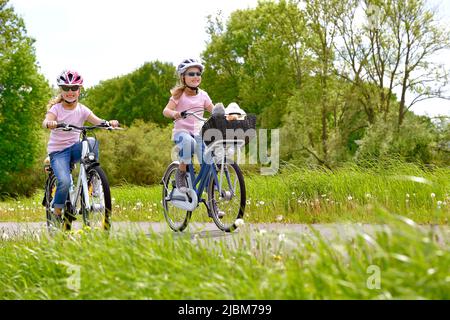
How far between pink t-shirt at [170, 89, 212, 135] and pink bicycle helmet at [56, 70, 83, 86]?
1126mm

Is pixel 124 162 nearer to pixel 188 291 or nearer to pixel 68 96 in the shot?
pixel 68 96

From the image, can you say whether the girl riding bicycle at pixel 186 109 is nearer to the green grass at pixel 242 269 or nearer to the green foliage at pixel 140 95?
the green grass at pixel 242 269

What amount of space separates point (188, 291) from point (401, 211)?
5.09 m

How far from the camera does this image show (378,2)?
31.5 metres

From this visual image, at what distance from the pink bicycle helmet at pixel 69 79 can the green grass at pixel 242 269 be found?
101 inches

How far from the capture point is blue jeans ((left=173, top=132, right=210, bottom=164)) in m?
7.71

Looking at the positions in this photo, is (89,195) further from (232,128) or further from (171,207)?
(232,128)

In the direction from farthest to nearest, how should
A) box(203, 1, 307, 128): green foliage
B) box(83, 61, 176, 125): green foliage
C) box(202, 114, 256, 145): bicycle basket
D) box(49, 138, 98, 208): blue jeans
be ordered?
1. box(83, 61, 176, 125): green foliage
2. box(203, 1, 307, 128): green foliage
3. box(49, 138, 98, 208): blue jeans
4. box(202, 114, 256, 145): bicycle basket

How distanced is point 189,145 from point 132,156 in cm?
2773

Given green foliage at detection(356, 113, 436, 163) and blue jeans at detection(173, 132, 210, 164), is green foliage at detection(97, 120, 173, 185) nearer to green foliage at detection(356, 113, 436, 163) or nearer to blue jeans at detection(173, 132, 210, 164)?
green foliage at detection(356, 113, 436, 163)

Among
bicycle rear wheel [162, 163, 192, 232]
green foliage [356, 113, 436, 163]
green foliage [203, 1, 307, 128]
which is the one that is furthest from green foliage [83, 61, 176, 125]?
bicycle rear wheel [162, 163, 192, 232]

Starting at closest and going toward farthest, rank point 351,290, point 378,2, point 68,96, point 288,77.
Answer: point 351,290, point 68,96, point 378,2, point 288,77

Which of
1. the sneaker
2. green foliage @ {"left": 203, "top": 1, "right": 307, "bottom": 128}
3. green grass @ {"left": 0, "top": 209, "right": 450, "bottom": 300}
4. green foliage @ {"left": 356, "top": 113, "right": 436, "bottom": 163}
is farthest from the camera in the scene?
green foliage @ {"left": 203, "top": 1, "right": 307, "bottom": 128}

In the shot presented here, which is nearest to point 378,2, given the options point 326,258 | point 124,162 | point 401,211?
point 124,162
